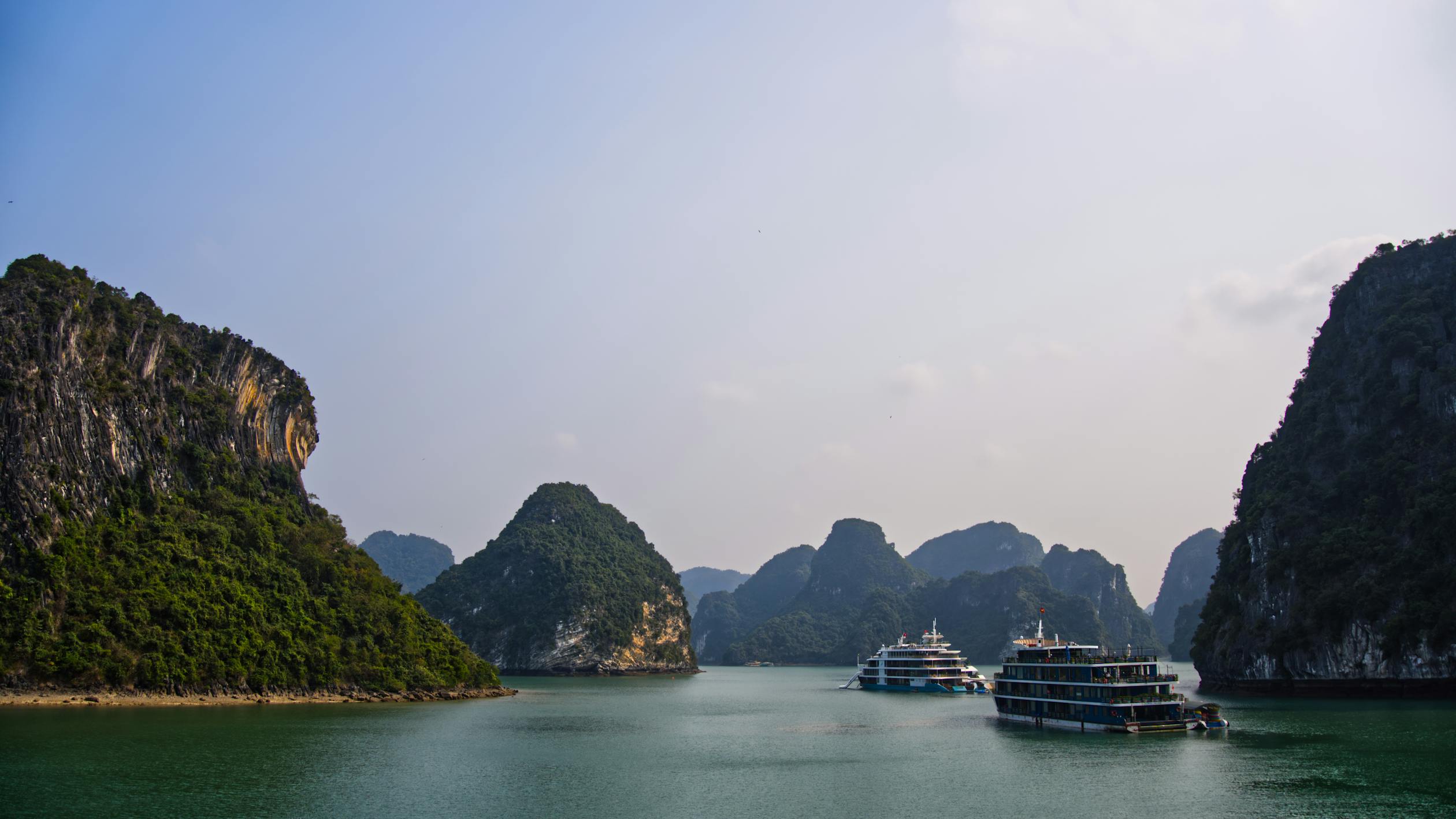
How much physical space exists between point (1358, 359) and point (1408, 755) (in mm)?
55451

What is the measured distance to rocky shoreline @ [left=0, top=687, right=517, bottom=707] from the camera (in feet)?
164

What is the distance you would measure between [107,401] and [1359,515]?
8810 cm

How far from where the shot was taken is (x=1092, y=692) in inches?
2002

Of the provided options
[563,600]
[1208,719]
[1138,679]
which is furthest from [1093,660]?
[563,600]

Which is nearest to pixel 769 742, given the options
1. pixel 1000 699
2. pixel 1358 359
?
pixel 1000 699

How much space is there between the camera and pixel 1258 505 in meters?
80.9

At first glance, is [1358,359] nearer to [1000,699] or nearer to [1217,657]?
[1217,657]

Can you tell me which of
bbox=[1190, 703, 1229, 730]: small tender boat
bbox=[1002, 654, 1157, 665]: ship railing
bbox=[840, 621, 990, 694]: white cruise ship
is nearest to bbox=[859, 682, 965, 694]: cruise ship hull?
bbox=[840, 621, 990, 694]: white cruise ship

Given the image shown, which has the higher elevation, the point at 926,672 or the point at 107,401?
the point at 107,401

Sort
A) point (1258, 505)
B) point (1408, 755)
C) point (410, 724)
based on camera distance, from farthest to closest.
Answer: point (1258, 505) < point (410, 724) < point (1408, 755)

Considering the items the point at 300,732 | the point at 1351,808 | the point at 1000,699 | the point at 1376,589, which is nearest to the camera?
the point at 1351,808

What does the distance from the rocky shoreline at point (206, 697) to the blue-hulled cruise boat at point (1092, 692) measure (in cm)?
4191

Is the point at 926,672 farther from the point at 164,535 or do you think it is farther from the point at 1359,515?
the point at 164,535

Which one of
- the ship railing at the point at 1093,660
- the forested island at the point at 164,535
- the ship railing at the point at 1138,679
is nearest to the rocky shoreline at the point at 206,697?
the forested island at the point at 164,535
